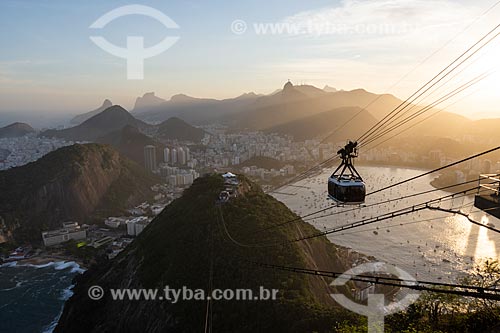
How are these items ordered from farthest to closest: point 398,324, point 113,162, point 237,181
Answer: point 113,162
point 237,181
point 398,324

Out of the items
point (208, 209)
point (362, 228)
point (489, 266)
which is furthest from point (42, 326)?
point (362, 228)

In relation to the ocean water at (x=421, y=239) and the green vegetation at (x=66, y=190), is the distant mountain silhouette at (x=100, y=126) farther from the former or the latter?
the ocean water at (x=421, y=239)

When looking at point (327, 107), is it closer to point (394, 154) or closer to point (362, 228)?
point (394, 154)

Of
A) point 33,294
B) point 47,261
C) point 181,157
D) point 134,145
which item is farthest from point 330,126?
point 33,294

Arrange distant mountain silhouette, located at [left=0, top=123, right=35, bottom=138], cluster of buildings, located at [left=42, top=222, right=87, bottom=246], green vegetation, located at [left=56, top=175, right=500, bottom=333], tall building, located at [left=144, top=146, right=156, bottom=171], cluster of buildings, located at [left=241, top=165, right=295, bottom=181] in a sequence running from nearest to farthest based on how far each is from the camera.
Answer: green vegetation, located at [left=56, top=175, right=500, bottom=333]
cluster of buildings, located at [left=42, top=222, right=87, bottom=246]
cluster of buildings, located at [left=241, top=165, right=295, bottom=181]
tall building, located at [left=144, top=146, right=156, bottom=171]
distant mountain silhouette, located at [left=0, top=123, right=35, bottom=138]

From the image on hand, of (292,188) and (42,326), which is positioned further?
(292,188)

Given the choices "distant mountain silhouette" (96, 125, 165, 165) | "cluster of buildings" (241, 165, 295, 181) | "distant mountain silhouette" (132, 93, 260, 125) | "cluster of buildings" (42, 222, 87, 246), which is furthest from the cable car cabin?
"distant mountain silhouette" (132, 93, 260, 125)

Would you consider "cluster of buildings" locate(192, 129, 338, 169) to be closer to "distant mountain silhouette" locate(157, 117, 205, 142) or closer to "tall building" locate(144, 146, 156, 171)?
"tall building" locate(144, 146, 156, 171)
